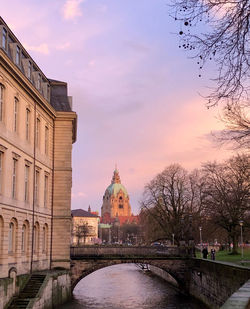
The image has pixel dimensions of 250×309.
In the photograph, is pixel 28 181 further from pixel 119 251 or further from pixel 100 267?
pixel 119 251

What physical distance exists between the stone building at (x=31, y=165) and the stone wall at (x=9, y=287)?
1.59 feet

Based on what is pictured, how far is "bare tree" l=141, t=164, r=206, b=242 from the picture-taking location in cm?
5812

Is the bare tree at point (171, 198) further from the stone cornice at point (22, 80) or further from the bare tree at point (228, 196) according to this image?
the stone cornice at point (22, 80)

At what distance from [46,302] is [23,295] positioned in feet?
7.43

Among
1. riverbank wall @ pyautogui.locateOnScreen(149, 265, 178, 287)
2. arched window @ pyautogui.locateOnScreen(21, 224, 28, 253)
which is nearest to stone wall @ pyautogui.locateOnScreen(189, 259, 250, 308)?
riverbank wall @ pyautogui.locateOnScreen(149, 265, 178, 287)

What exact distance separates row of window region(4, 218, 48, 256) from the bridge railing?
6202 mm

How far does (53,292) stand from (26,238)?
373cm

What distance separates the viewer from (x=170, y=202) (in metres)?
59.2

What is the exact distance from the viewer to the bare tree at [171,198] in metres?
58.1

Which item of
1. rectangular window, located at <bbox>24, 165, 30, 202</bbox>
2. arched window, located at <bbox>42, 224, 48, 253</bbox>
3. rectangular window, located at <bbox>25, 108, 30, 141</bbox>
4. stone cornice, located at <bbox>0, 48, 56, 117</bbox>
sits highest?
stone cornice, located at <bbox>0, 48, 56, 117</bbox>

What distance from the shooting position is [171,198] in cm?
5900

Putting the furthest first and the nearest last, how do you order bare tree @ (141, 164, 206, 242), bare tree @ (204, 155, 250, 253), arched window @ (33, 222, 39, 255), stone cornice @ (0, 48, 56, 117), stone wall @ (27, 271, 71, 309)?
bare tree @ (141, 164, 206, 242) → bare tree @ (204, 155, 250, 253) → arched window @ (33, 222, 39, 255) → stone wall @ (27, 271, 71, 309) → stone cornice @ (0, 48, 56, 117)

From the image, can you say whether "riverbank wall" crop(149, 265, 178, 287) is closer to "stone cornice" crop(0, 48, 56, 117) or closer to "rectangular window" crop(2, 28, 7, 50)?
"stone cornice" crop(0, 48, 56, 117)

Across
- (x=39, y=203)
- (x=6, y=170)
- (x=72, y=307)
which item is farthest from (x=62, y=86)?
(x=72, y=307)
